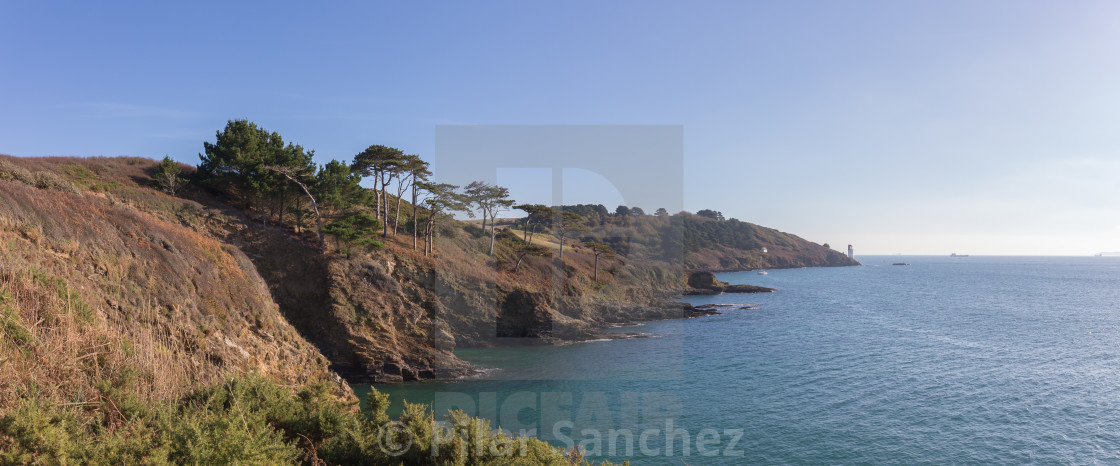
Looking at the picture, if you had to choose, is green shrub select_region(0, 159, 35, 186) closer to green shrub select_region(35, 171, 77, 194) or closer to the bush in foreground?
green shrub select_region(35, 171, 77, 194)

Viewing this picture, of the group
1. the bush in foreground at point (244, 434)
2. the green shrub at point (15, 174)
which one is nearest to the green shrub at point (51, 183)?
the green shrub at point (15, 174)

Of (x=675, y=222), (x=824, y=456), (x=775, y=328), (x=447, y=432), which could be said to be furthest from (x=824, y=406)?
(x=675, y=222)

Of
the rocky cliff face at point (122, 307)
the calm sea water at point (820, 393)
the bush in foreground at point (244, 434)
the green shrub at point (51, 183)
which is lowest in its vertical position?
the calm sea water at point (820, 393)

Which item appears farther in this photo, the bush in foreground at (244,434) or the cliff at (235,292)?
the cliff at (235,292)

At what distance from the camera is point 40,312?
10.6 meters

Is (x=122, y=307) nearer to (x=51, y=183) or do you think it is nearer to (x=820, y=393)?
(x=51, y=183)

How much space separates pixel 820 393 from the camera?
2672 cm

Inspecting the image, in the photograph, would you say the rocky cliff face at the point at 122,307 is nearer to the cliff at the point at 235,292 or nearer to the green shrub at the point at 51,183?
the cliff at the point at 235,292

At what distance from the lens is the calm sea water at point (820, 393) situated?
19.9 m

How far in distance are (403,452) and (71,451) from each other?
4.70m

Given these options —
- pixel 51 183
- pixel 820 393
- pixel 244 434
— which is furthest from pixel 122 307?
pixel 820 393

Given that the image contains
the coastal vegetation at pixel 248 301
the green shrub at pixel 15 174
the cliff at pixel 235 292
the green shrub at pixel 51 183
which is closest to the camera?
the coastal vegetation at pixel 248 301

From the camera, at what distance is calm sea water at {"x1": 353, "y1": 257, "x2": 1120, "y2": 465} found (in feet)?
65.4

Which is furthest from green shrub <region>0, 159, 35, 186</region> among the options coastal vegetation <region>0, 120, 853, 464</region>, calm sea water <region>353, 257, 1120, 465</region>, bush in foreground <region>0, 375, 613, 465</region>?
bush in foreground <region>0, 375, 613, 465</region>
